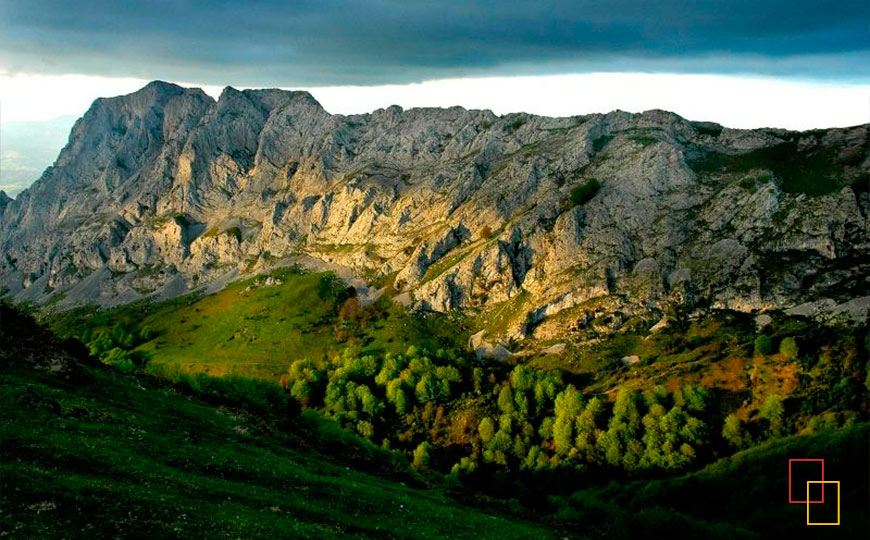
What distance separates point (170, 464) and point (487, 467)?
11582 centimetres

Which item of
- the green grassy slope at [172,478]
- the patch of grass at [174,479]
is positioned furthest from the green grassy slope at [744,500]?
the patch of grass at [174,479]

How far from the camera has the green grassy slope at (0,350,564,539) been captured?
3547 cm

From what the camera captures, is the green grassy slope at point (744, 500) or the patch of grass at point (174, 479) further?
the green grassy slope at point (744, 500)

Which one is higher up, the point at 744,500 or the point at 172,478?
the point at 172,478

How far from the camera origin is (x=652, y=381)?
6781 inches

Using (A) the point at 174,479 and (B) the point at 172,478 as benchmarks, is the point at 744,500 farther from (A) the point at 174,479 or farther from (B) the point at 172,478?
(B) the point at 172,478

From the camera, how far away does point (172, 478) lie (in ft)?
149

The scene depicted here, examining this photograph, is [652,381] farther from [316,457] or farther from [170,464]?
[170,464]

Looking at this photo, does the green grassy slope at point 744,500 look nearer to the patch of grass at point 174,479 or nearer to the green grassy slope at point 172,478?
the green grassy slope at point 172,478

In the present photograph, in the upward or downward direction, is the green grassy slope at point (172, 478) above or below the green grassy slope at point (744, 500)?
above

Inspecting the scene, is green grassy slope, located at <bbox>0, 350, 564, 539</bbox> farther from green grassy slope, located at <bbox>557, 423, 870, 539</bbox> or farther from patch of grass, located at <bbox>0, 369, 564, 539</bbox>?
green grassy slope, located at <bbox>557, 423, 870, 539</bbox>

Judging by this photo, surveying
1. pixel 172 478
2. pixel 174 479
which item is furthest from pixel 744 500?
pixel 172 478

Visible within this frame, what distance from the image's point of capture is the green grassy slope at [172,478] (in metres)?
35.5

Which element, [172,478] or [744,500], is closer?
[172,478]
